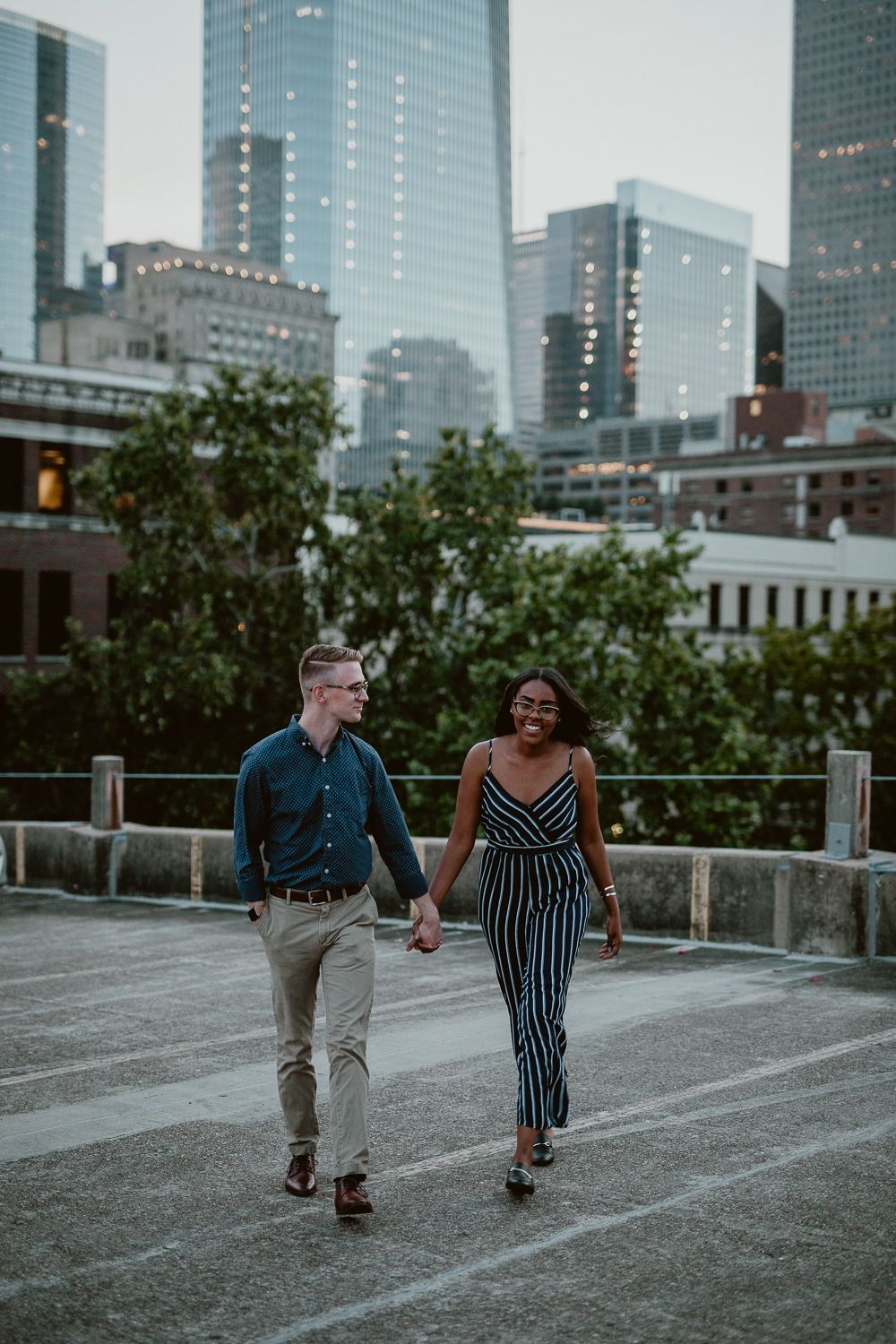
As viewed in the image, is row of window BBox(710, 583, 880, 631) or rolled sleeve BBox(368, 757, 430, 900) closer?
rolled sleeve BBox(368, 757, 430, 900)

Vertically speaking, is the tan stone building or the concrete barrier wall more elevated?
the tan stone building

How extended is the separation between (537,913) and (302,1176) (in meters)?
1.20

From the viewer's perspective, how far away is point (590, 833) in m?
5.21

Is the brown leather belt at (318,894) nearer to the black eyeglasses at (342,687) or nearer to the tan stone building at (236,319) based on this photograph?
the black eyeglasses at (342,687)

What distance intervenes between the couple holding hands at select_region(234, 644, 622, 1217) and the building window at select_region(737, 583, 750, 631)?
69696mm

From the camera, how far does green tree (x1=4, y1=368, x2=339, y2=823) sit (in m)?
34.2

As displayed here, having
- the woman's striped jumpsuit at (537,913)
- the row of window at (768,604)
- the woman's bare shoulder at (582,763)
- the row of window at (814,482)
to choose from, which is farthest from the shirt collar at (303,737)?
the row of window at (814,482)

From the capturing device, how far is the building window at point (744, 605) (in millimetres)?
73438

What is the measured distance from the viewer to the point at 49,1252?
14.0ft

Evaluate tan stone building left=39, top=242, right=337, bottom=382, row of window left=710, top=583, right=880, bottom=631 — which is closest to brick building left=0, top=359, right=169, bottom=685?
row of window left=710, top=583, right=880, bottom=631

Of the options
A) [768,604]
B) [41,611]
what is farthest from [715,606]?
[41,611]

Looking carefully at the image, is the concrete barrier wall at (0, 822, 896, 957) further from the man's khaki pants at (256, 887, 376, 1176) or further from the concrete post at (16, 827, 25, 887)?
the man's khaki pants at (256, 887, 376, 1176)

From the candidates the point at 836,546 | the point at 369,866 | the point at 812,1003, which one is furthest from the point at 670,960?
the point at 836,546

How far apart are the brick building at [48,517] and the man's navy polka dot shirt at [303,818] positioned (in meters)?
41.7
